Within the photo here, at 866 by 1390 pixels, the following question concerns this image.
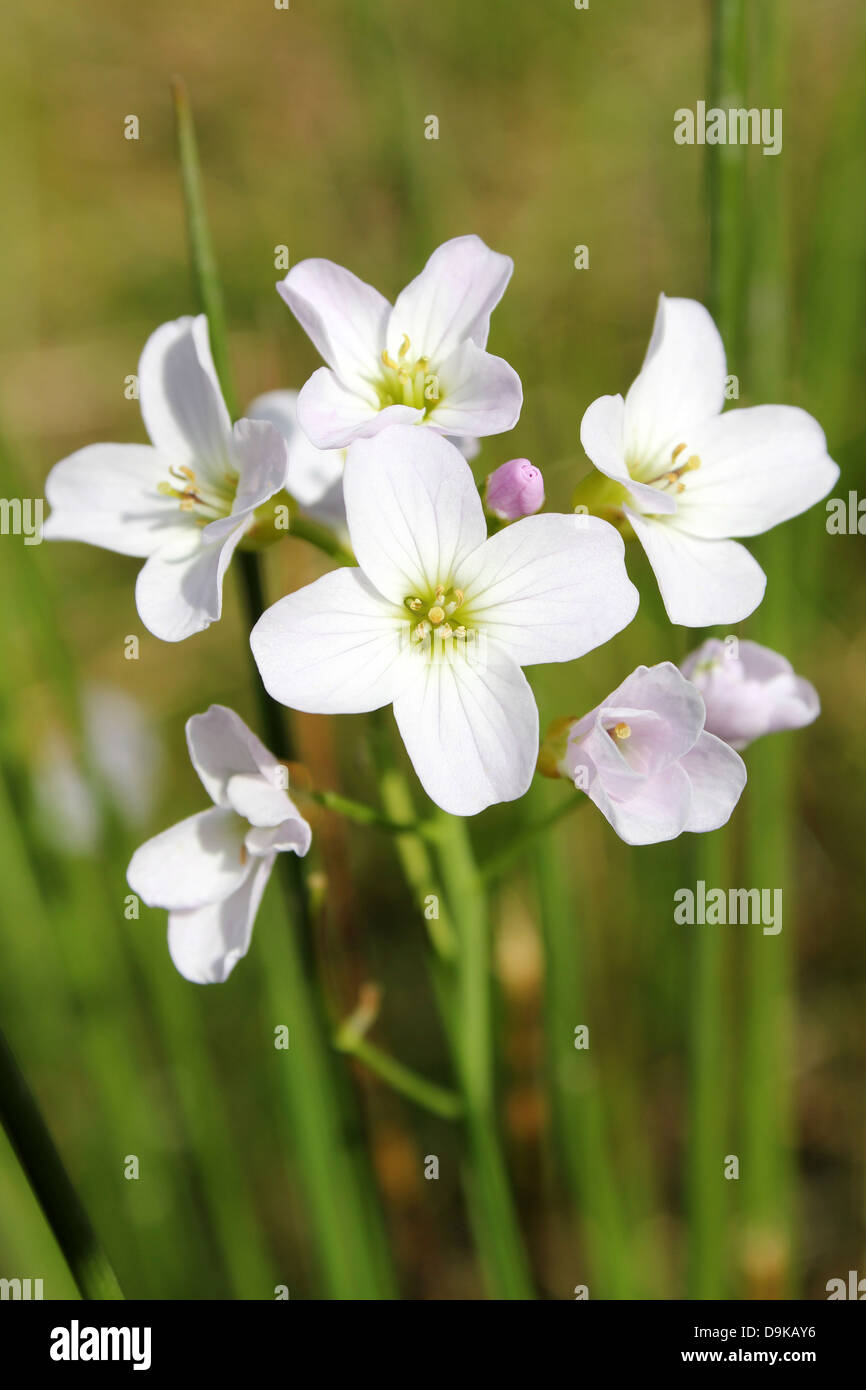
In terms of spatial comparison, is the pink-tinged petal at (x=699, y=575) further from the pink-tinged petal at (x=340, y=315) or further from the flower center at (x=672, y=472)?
the pink-tinged petal at (x=340, y=315)

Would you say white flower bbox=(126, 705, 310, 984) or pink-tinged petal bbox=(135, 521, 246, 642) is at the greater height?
pink-tinged petal bbox=(135, 521, 246, 642)

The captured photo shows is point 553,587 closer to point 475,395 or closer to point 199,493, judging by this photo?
point 475,395

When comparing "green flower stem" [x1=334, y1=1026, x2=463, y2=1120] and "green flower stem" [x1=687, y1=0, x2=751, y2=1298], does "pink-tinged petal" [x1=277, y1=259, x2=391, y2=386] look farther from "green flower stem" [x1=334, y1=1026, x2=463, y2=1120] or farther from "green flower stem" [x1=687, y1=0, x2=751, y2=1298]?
"green flower stem" [x1=334, y1=1026, x2=463, y2=1120]

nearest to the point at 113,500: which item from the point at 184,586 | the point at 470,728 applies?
the point at 184,586

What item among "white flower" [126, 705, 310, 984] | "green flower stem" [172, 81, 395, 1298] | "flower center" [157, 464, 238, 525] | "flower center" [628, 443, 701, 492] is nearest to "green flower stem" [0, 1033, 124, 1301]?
"white flower" [126, 705, 310, 984]
